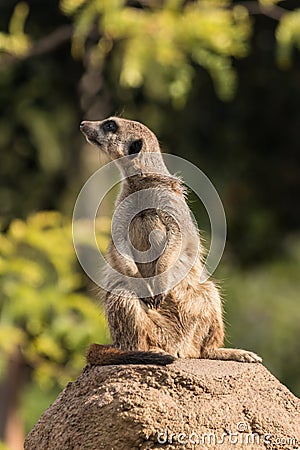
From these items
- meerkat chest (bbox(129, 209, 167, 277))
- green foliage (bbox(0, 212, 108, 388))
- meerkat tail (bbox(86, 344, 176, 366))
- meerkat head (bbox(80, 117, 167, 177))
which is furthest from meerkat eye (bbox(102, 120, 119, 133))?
green foliage (bbox(0, 212, 108, 388))

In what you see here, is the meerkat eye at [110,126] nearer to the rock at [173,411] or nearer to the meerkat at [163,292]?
the meerkat at [163,292]

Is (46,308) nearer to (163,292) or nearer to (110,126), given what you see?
(110,126)

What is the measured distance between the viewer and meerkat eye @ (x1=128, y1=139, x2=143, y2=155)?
6039 millimetres

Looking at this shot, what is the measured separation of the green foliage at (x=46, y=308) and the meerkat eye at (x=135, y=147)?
2.70m

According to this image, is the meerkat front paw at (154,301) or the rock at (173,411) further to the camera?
the meerkat front paw at (154,301)

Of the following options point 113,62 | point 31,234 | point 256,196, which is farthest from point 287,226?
point 31,234

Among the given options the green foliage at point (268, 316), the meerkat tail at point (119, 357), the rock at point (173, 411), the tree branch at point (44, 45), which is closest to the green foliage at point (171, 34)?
the tree branch at point (44, 45)

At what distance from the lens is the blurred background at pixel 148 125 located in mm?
9617

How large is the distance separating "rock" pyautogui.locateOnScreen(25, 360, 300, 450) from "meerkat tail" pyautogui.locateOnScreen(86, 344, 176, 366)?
5cm

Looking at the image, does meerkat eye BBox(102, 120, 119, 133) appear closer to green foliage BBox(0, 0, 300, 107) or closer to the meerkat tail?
the meerkat tail

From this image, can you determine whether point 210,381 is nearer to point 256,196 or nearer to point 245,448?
point 245,448

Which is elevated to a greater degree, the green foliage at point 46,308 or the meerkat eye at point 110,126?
the green foliage at point 46,308

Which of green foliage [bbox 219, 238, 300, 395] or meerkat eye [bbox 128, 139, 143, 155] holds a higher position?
green foliage [bbox 219, 238, 300, 395]

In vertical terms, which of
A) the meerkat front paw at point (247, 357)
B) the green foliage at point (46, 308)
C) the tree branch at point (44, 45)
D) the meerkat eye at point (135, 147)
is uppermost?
the tree branch at point (44, 45)
